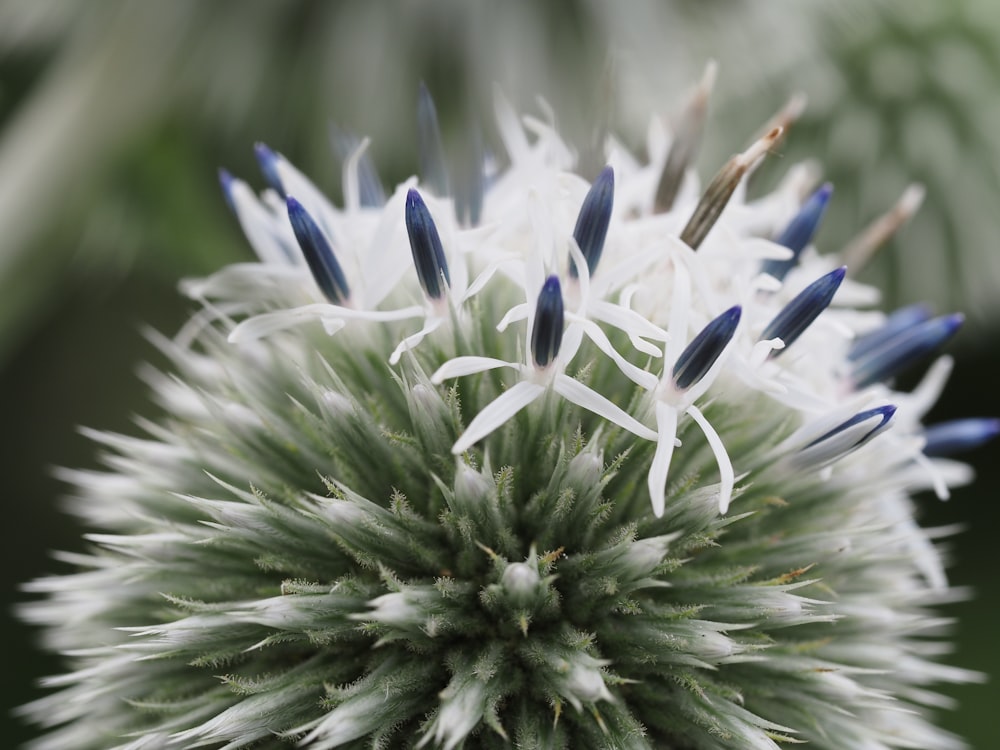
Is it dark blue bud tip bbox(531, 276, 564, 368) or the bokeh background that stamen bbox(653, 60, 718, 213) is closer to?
the bokeh background

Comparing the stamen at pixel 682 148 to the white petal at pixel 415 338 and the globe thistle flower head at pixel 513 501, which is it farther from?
the white petal at pixel 415 338

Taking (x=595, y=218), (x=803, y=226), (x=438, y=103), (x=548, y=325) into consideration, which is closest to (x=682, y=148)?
(x=803, y=226)

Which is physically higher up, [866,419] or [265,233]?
[265,233]

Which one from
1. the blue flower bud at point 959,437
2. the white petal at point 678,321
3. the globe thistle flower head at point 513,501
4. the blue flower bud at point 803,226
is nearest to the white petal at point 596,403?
the globe thistle flower head at point 513,501

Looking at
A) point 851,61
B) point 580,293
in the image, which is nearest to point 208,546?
point 580,293

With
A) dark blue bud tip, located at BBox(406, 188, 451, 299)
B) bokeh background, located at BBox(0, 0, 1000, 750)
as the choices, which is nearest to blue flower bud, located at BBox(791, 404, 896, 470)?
dark blue bud tip, located at BBox(406, 188, 451, 299)

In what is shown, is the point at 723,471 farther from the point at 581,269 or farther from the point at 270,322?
the point at 270,322
